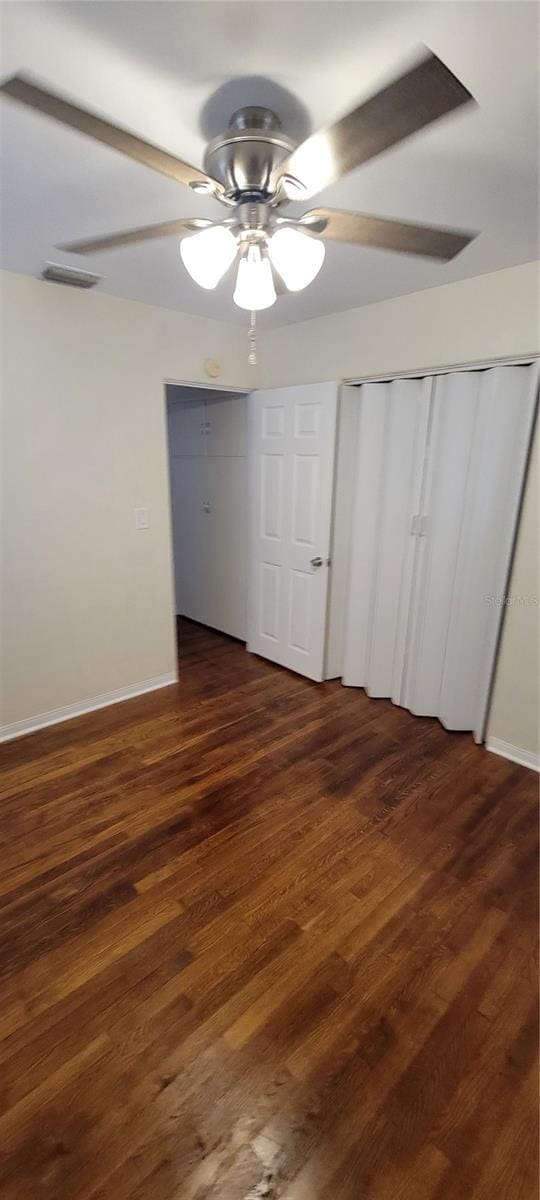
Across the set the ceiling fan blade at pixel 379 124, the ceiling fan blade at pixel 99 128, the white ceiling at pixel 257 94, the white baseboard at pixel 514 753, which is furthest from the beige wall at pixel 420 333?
the white baseboard at pixel 514 753

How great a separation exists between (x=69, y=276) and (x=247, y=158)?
159cm

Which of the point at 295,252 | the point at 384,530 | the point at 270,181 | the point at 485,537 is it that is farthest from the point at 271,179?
the point at 384,530

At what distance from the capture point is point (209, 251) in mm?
1158

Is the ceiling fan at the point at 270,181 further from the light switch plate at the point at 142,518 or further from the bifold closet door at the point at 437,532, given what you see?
the light switch plate at the point at 142,518

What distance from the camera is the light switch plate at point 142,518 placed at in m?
2.95

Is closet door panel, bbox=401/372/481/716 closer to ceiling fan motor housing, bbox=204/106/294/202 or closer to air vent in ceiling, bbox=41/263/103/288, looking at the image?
ceiling fan motor housing, bbox=204/106/294/202

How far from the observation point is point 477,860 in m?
1.88

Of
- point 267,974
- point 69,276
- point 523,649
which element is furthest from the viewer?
point 523,649

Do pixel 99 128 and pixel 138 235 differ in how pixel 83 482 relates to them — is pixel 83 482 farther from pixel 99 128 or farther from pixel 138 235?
pixel 99 128

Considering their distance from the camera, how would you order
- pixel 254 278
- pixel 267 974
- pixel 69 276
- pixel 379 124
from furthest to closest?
pixel 69 276 → pixel 267 974 → pixel 254 278 → pixel 379 124

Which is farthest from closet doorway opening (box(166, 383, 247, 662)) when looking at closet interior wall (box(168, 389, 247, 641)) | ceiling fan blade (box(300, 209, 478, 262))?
ceiling fan blade (box(300, 209, 478, 262))

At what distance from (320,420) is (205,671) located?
6.31ft

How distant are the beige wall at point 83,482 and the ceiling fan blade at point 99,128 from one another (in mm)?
1706

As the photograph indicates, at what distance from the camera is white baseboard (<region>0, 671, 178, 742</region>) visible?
269 cm
